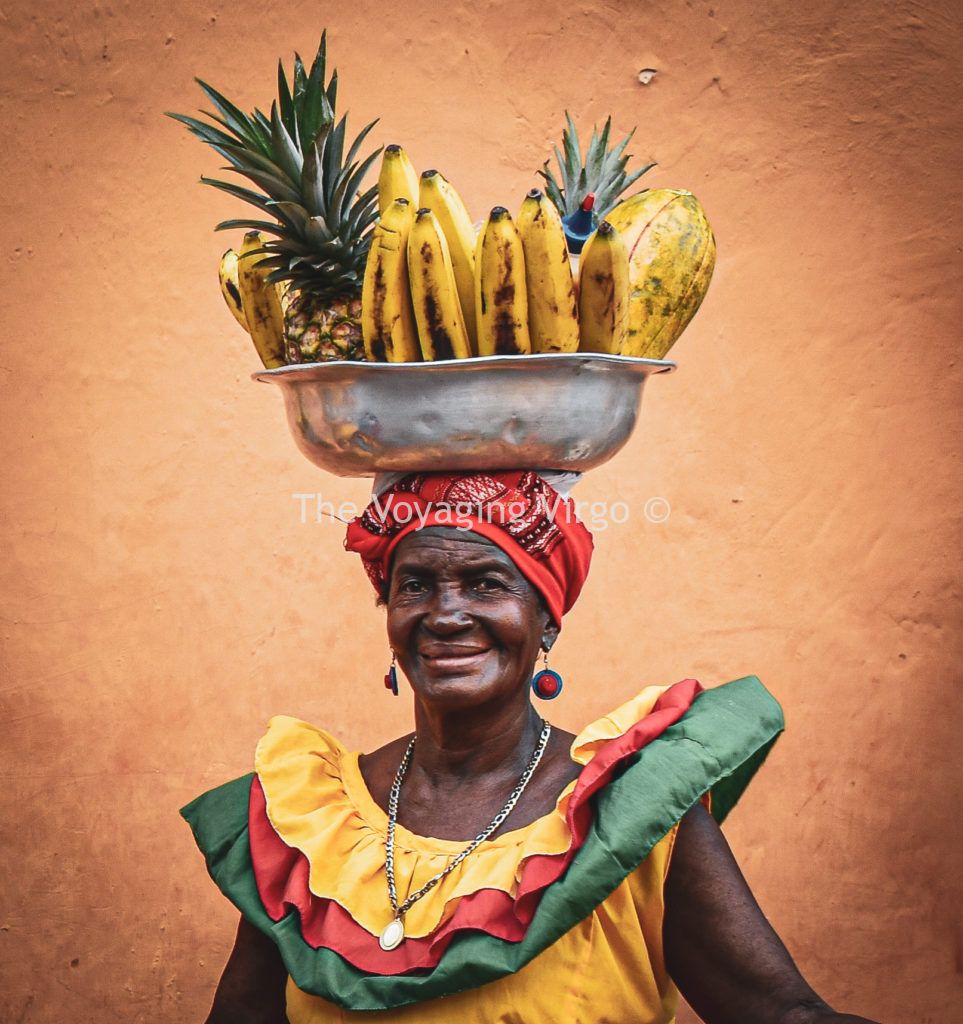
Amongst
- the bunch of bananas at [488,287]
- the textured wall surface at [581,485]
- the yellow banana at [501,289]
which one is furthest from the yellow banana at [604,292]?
the textured wall surface at [581,485]

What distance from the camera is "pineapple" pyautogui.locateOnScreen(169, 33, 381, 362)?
2.11 meters

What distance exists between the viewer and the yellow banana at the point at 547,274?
1.95 metres

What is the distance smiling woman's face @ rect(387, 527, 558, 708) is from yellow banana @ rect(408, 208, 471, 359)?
1.30ft

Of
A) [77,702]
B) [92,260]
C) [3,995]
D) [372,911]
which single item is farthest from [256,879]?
[92,260]

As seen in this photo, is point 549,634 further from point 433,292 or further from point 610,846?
point 433,292

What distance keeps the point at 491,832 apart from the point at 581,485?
1.63 metres

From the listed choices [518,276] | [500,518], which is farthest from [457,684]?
[518,276]

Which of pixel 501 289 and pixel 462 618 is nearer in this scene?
pixel 501 289

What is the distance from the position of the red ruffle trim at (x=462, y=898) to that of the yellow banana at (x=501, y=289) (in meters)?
0.72

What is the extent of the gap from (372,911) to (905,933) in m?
2.04

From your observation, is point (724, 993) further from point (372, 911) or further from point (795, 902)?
point (795, 902)

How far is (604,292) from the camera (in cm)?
198

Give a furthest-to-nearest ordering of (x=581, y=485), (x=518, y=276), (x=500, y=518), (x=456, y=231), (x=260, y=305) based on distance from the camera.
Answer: (x=581, y=485), (x=260, y=305), (x=500, y=518), (x=456, y=231), (x=518, y=276)

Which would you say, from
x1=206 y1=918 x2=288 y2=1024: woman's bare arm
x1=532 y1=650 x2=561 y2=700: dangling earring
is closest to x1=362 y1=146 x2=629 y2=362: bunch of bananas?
x1=532 y1=650 x2=561 y2=700: dangling earring
